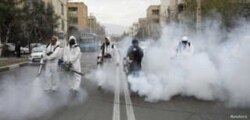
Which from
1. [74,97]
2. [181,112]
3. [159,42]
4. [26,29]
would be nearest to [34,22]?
[26,29]

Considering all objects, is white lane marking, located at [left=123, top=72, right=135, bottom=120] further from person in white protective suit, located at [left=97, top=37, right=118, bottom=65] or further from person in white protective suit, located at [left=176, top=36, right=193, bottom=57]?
person in white protective suit, located at [left=176, top=36, right=193, bottom=57]

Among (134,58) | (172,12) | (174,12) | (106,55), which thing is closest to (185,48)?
(134,58)

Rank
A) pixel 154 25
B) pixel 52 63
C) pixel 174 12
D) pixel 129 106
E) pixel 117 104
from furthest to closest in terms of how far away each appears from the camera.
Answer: pixel 174 12, pixel 154 25, pixel 52 63, pixel 117 104, pixel 129 106

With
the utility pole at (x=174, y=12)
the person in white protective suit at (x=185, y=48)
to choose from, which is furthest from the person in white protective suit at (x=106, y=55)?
the utility pole at (x=174, y=12)

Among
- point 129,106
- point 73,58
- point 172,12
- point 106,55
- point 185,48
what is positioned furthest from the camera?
point 172,12

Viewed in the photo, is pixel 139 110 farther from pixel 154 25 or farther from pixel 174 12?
pixel 174 12

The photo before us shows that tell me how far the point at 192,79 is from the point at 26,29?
34.8 m

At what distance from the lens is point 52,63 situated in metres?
14.8

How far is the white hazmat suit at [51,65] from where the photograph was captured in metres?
14.6

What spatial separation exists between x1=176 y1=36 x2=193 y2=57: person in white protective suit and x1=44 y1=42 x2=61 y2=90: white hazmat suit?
390cm

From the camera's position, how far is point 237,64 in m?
12.3

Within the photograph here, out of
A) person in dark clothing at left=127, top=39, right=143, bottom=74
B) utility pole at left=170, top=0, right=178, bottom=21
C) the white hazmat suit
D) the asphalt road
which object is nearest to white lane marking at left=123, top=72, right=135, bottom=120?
the asphalt road

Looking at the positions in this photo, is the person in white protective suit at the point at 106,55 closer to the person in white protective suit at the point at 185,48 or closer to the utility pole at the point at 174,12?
the person in white protective suit at the point at 185,48

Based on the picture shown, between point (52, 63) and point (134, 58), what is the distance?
2.57 metres
